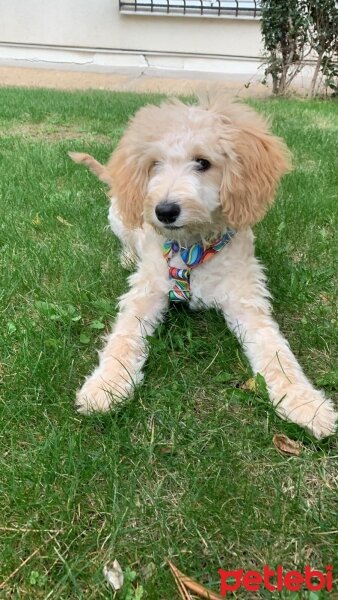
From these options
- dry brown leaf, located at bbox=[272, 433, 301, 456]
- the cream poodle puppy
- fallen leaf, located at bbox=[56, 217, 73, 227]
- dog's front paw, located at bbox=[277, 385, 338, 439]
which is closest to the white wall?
fallen leaf, located at bbox=[56, 217, 73, 227]

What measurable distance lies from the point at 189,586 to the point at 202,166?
1.78m

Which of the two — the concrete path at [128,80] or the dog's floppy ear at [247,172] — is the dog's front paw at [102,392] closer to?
the dog's floppy ear at [247,172]

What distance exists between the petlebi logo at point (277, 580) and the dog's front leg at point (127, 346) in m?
0.76

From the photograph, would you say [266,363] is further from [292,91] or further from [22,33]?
[22,33]

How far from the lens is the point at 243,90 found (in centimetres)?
1097

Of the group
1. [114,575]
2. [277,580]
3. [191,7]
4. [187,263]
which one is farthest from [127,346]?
[191,7]

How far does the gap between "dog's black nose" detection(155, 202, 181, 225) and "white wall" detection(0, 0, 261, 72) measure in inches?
430

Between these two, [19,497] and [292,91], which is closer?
[19,497]

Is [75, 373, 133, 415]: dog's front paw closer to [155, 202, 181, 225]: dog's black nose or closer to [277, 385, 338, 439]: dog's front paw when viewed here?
[277, 385, 338, 439]: dog's front paw

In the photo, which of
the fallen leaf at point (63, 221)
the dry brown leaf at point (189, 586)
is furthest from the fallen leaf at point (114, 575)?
the fallen leaf at point (63, 221)

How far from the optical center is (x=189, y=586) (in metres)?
A: 1.42

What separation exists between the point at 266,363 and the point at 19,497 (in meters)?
1.07

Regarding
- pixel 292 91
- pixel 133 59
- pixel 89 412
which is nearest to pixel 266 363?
pixel 89 412

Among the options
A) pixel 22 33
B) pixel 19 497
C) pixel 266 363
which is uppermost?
pixel 22 33
